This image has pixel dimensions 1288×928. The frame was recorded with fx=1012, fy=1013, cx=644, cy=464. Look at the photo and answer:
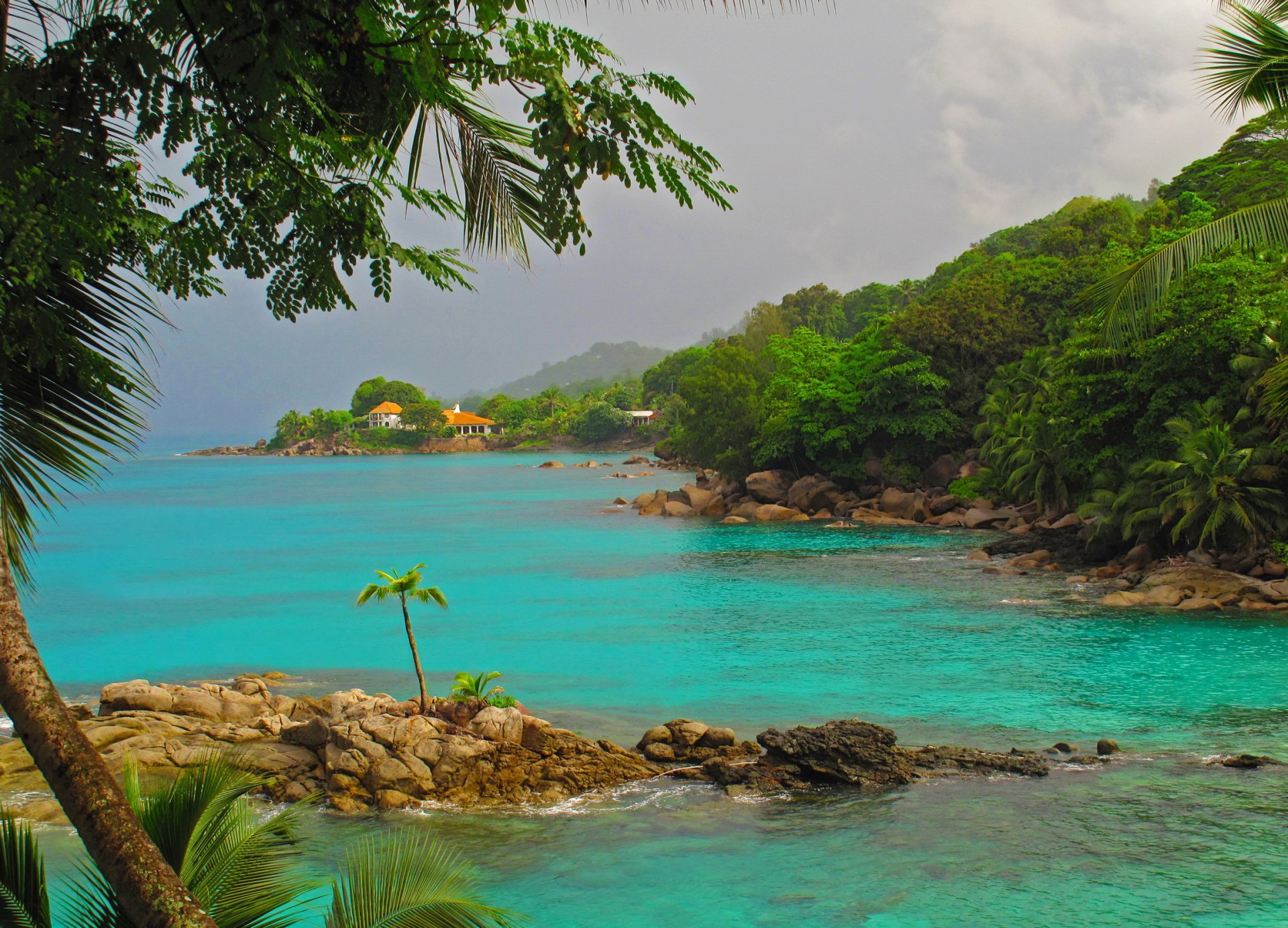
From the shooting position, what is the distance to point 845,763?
41.2ft

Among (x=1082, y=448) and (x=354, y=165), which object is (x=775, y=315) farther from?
(x=354, y=165)

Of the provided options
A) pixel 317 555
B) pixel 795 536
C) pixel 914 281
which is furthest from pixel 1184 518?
pixel 914 281

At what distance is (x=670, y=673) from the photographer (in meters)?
20.3

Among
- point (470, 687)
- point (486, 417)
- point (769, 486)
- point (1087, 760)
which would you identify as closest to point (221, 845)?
point (470, 687)

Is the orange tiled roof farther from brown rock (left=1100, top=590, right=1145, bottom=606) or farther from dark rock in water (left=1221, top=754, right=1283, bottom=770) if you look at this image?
dark rock in water (left=1221, top=754, right=1283, bottom=770)

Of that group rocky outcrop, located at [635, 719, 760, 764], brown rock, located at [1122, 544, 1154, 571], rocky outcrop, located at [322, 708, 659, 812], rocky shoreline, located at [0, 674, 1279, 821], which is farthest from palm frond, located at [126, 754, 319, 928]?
brown rock, located at [1122, 544, 1154, 571]

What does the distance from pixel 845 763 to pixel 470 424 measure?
150 meters

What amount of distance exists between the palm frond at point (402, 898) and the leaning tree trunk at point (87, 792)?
3.22ft

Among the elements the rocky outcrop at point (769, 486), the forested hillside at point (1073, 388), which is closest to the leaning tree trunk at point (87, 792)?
the forested hillside at point (1073, 388)

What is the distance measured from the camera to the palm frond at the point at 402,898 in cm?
417

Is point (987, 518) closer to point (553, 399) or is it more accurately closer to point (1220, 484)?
point (1220, 484)

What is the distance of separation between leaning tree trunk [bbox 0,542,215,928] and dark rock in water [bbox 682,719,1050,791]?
993 cm

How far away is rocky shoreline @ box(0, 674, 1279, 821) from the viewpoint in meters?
12.3

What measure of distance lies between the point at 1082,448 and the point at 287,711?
2306cm
